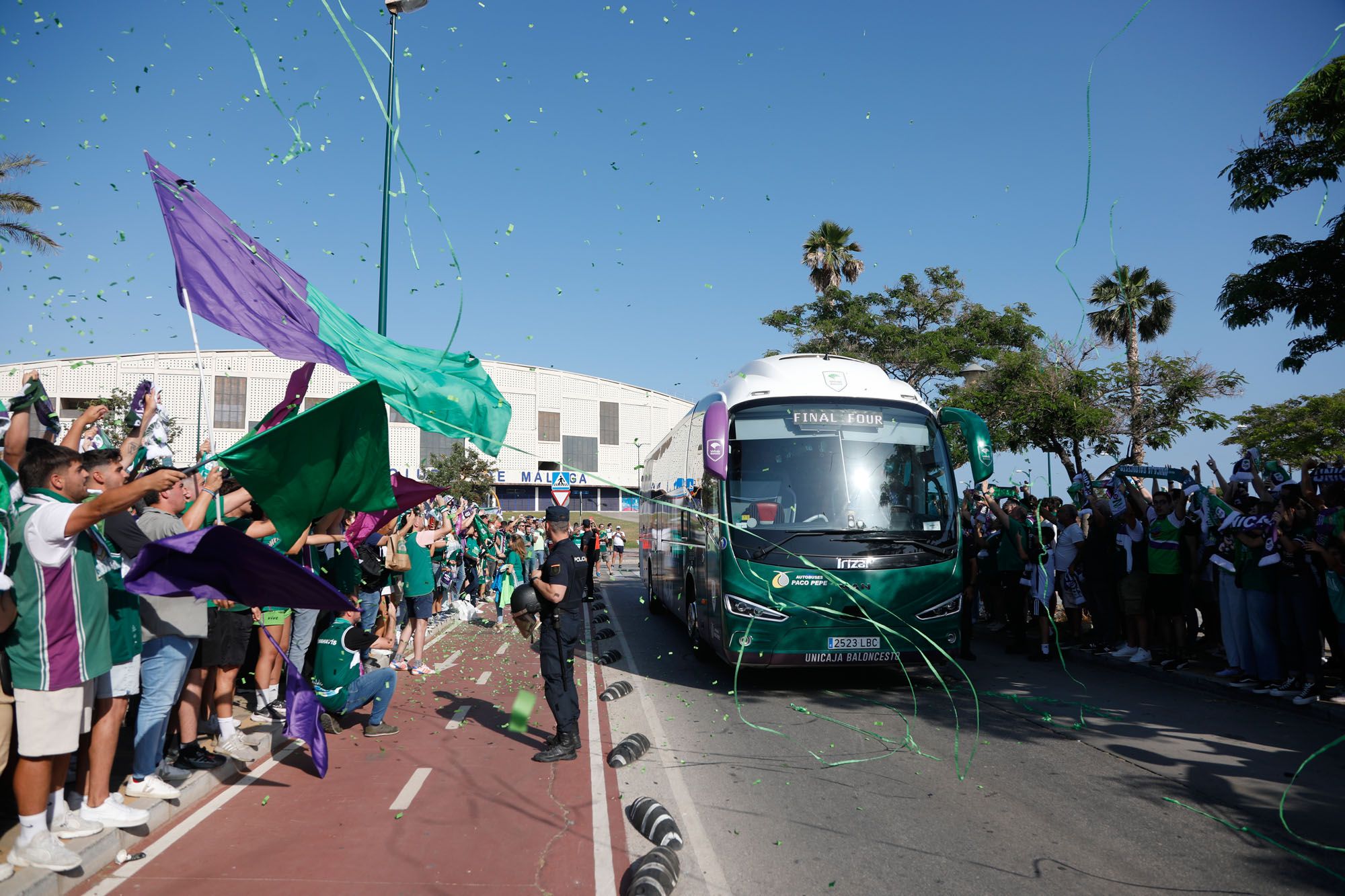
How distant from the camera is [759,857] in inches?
192

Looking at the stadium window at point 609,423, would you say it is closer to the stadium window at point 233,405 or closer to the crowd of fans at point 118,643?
the stadium window at point 233,405

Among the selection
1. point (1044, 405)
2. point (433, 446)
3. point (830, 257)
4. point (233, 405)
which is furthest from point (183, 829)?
point (433, 446)

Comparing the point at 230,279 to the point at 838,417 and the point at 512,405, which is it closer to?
the point at 838,417

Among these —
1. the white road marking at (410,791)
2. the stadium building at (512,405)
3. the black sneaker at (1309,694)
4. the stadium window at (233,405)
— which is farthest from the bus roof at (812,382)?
the stadium window at (233,405)

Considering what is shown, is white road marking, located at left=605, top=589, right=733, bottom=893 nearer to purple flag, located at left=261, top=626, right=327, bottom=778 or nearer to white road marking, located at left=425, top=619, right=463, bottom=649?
purple flag, located at left=261, top=626, right=327, bottom=778

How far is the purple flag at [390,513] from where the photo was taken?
873 centimetres

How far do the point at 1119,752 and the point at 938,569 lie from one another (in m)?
2.66

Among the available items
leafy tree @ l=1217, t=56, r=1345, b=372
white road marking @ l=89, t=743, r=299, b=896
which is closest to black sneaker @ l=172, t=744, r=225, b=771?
white road marking @ l=89, t=743, r=299, b=896

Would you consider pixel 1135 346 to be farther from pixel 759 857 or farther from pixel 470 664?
pixel 759 857

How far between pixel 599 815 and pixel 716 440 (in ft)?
14.0

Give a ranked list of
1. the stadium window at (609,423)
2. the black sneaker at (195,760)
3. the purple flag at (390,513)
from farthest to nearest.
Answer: the stadium window at (609,423)
the purple flag at (390,513)
the black sneaker at (195,760)

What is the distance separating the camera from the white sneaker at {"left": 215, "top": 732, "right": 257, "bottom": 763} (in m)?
6.46

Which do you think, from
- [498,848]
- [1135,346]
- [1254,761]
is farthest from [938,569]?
[1135,346]

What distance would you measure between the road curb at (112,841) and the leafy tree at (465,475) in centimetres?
4603
